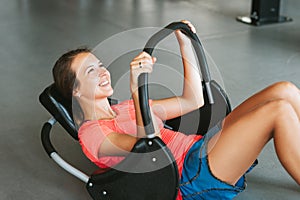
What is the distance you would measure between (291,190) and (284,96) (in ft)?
1.64

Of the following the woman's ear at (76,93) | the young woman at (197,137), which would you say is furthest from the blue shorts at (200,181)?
the woman's ear at (76,93)

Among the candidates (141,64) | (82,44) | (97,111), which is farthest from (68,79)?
(82,44)

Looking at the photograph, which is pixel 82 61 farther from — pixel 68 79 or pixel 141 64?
pixel 141 64

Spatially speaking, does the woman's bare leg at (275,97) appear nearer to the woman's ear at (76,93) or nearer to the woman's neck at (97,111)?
the woman's neck at (97,111)

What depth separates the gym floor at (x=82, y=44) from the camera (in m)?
2.57

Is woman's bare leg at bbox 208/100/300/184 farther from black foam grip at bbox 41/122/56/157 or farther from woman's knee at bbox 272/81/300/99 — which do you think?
black foam grip at bbox 41/122/56/157

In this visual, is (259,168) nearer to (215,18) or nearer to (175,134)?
(175,134)

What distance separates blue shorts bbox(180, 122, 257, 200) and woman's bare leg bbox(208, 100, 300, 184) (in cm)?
2

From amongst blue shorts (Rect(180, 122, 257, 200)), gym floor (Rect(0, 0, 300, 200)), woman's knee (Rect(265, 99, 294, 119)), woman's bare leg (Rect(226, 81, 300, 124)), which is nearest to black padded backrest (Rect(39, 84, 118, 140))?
gym floor (Rect(0, 0, 300, 200))

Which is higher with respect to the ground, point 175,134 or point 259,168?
point 175,134

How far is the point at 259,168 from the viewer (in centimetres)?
265

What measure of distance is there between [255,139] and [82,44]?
2.69 meters

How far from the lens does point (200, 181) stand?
2090 millimetres

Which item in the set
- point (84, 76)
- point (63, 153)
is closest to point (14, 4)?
point (63, 153)
